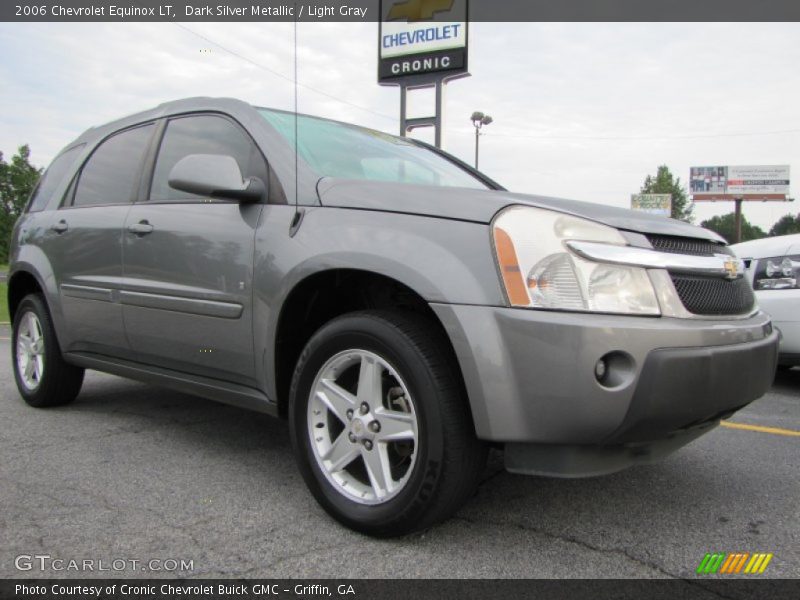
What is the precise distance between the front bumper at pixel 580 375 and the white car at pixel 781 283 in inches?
131

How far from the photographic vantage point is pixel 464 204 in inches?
84.9

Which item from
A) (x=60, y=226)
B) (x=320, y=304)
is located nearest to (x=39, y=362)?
(x=60, y=226)

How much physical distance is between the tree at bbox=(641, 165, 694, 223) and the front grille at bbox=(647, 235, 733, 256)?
6895 centimetres

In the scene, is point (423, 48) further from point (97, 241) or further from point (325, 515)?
point (325, 515)

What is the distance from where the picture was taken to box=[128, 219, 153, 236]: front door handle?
10.5 ft

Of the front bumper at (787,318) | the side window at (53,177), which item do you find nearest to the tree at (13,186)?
the side window at (53,177)

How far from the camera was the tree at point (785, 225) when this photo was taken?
92.1 metres

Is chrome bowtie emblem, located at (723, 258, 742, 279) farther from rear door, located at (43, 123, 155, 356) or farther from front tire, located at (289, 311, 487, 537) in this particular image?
rear door, located at (43, 123, 155, 356)

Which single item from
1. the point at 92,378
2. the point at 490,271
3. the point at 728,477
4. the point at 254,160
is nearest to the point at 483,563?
the point at 490,271

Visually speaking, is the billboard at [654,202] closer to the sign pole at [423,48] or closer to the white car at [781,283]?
the sign pole at [423,48]

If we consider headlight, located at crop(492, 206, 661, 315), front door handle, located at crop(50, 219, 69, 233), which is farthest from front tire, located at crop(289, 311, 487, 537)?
front door handle, located at crop(50, 219, 69, 233)

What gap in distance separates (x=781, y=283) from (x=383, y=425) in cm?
414

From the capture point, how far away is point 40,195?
4449 millimetres

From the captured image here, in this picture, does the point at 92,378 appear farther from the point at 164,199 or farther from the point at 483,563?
the point at 483,563
